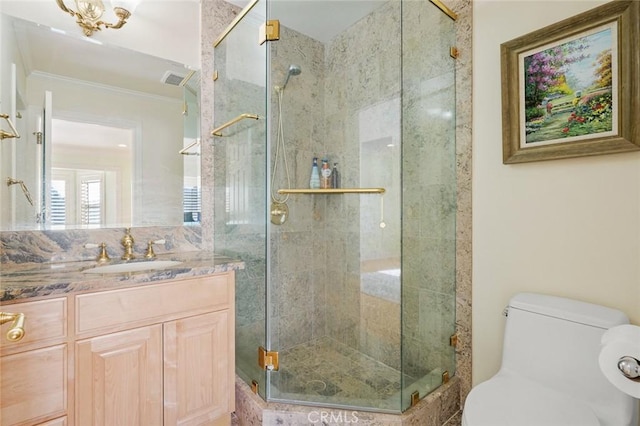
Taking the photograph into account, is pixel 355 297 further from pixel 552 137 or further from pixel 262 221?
pixel 552 137

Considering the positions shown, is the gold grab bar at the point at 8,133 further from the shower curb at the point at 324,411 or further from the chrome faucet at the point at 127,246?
the shower curb at the point at 324,411

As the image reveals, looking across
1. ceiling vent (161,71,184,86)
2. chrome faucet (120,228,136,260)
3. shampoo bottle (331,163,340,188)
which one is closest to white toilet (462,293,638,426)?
shampoo bottle (331,163,340,188)

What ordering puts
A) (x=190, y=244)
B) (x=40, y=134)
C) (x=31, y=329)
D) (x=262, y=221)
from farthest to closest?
(x=190, y=244)
(x=262, y=221)
(x=40, y=134)
(x=31, y=329)

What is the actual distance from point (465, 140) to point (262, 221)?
1.27m

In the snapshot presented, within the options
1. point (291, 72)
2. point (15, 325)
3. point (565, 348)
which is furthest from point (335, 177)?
point (15, 325)

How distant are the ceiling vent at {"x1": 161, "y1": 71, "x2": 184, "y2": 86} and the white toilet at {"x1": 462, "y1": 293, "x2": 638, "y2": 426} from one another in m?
2.25

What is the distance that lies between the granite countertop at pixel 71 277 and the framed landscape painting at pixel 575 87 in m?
1.61

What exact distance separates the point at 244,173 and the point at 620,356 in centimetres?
183

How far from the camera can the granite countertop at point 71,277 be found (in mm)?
1064

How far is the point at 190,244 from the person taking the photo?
1960 millimetres

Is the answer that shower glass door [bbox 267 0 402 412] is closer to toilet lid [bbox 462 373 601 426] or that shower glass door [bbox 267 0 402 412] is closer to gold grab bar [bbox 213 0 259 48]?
gold grab bar [bbox 213 0 259 48]

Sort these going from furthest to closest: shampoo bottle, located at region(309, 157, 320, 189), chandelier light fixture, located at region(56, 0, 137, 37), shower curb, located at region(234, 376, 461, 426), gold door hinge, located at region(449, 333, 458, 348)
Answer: shampoo bottle, located at region(309, 157, 320, 189)
gold door hinge, located at region(449, 333, 458, 348)
chandelier light fixture, located at region(56, 0, 137, 37)
shower curb, located at region(234, 376, 461, 426)

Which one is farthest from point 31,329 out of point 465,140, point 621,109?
point 621,109

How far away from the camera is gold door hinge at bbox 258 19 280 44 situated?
5.52ft
